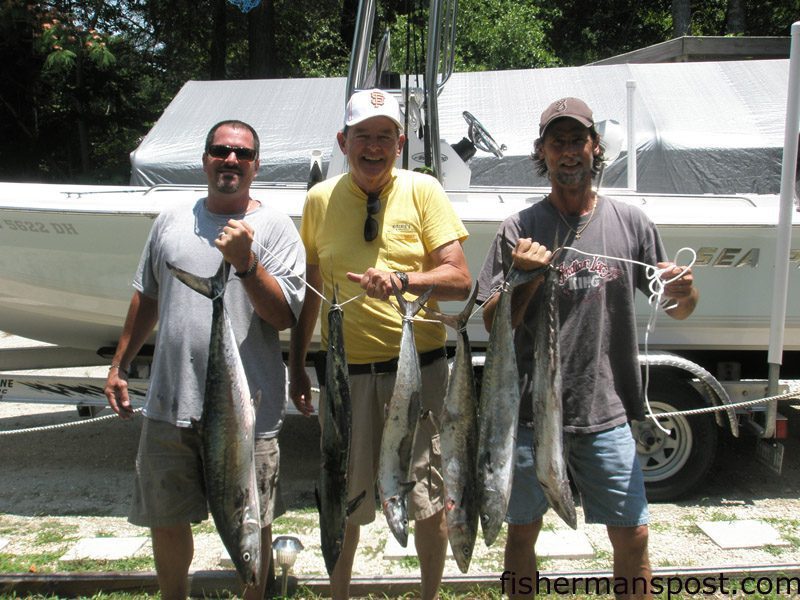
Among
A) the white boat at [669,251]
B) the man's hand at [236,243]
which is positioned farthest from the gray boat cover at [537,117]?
the man's hand at [236,243]

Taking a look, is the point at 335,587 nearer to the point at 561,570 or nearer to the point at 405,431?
the point at 405,431

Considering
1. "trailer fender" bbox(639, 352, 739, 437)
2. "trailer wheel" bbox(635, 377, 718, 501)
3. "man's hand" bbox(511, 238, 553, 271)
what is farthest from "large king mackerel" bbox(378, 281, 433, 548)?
"trailer wheel" bbox(635, 377, 718, 501)

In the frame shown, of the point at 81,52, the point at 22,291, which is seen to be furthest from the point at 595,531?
the point at 81,52

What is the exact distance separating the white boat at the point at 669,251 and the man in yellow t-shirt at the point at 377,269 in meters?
1.58

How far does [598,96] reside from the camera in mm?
9148

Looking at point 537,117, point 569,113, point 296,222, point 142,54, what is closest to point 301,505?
point 296,222

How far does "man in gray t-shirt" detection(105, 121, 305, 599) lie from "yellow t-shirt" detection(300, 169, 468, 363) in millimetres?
133

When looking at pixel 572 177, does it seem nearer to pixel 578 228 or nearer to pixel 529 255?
pixel 578 228

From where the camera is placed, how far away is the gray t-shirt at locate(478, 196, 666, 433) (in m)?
2.44

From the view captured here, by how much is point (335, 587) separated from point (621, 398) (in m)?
1.19

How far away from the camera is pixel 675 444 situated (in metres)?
4.42

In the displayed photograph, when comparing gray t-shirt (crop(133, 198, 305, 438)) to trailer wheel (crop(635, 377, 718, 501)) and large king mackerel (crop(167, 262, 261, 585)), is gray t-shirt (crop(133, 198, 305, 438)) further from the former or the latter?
trailer wheel (crop(635, 377, 718, 501))

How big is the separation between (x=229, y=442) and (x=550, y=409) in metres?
0.96

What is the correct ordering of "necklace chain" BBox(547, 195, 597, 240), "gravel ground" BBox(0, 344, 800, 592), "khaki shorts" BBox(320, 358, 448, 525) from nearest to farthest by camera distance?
"necklace chain" BBox(547, 195, 597, 240)
"khaki shorts" BBox(320, 358, 448, 525)
"gravel ground" BBox(0, 344, 800, 592)
